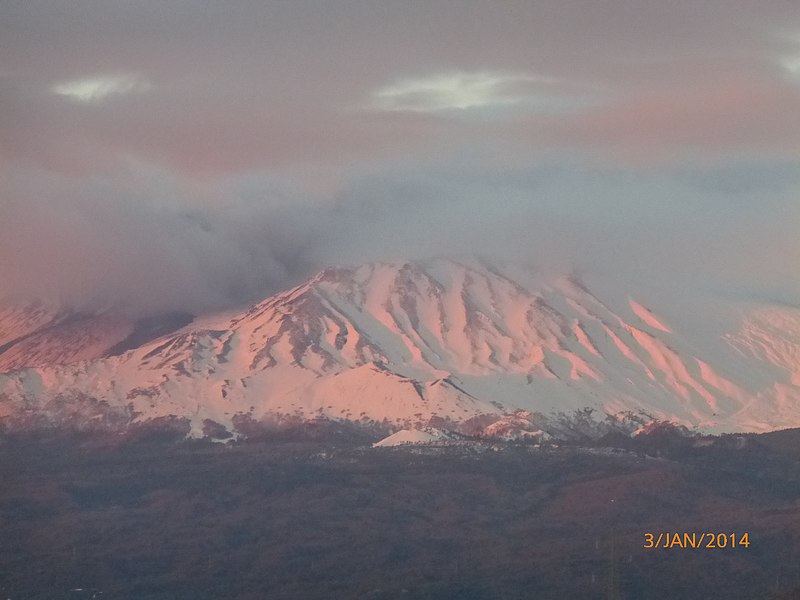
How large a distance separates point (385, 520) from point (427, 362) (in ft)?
146

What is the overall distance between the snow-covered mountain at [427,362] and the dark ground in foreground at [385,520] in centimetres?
967

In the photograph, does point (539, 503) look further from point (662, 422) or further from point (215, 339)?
point (215, 339)

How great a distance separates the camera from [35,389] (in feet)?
496

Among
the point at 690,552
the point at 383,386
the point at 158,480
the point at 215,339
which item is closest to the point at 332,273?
the point at 215,339

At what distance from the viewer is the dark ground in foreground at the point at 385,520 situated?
321 ft

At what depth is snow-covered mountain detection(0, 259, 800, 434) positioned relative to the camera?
14662cm

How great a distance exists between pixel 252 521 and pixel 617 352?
190 ft

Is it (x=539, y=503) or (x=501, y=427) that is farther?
(x=501, y=427)

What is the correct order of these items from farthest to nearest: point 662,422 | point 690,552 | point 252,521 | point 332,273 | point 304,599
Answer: point 332,273, point 662,422, point 252,521, point 690,552, point 304,599
